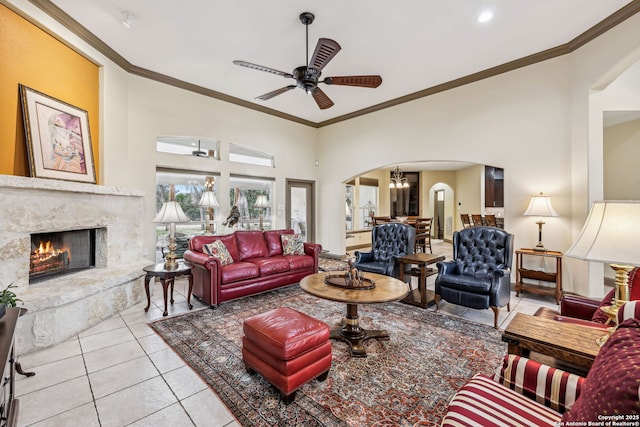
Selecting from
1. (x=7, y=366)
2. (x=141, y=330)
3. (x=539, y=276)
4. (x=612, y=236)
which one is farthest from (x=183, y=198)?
(x=539, y=276)

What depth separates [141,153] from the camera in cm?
494

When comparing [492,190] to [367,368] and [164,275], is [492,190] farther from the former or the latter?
[164,275]

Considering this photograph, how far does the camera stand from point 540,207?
418 cm

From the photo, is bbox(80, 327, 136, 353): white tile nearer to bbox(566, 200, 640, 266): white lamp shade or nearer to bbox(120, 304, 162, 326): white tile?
bbox(120, 304, 162, 326): white tile

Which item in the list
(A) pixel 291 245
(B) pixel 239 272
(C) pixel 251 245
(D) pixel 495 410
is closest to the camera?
(D) pixel 495 410

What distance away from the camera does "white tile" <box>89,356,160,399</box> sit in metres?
2.18

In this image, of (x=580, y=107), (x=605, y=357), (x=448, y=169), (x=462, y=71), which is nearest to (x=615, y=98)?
(x=580, y=107)

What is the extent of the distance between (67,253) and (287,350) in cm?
359

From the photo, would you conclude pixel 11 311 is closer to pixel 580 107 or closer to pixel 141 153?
pixel 141 153

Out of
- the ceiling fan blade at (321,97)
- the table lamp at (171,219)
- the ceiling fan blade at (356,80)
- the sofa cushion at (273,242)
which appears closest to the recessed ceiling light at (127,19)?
the table lamp at (171,219)

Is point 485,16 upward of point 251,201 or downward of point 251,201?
upward

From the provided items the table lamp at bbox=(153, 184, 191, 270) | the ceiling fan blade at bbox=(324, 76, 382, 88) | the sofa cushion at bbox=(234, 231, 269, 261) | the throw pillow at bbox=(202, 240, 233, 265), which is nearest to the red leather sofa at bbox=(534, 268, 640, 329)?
the ceiling fan blade at bbox=(324, 76, 382, 88)

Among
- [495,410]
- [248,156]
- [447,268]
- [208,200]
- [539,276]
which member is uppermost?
[248,156]

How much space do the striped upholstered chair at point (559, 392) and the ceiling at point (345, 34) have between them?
3.66m
